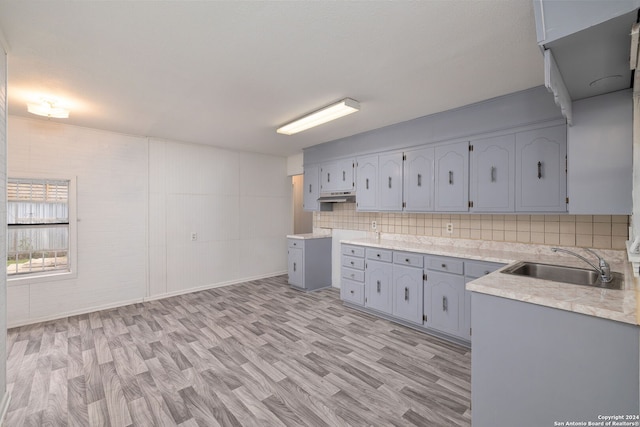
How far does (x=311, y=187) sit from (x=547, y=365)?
13.5 feet

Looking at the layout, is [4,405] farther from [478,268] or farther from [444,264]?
[478,268]

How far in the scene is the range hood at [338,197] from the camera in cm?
450

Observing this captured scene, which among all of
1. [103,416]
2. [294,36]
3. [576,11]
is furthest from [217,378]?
[576,11]

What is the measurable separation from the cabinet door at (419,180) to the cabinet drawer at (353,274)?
1.11m

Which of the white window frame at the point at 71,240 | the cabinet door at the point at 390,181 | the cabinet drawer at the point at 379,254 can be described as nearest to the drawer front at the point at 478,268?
the cabinet drawer at the point at 379,254

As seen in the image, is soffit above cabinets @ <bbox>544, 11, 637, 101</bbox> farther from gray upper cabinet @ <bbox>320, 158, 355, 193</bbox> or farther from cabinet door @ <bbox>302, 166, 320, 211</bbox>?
cabinet door @ <bbox>302, 166, 320, 211</bbox>

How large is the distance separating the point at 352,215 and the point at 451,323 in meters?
2.39

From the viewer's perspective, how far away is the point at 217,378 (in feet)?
7.73

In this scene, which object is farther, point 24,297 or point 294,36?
point 24,297

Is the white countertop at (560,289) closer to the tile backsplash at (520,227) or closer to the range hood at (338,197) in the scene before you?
the tile backsplash at (520,227)

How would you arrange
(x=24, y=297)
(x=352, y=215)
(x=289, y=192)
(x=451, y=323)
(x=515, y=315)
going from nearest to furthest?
(x=515, y=315) < (x=451, y=323) < (x=24, y=297) < (x=352, y=215) < (x=289, y=192)

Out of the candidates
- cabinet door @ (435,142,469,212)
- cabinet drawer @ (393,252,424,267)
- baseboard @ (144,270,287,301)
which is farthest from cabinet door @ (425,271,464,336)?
baseboard @ (144,270,287,301)

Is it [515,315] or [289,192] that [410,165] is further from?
[289,192]

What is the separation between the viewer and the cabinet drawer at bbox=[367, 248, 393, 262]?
11.6 feet
